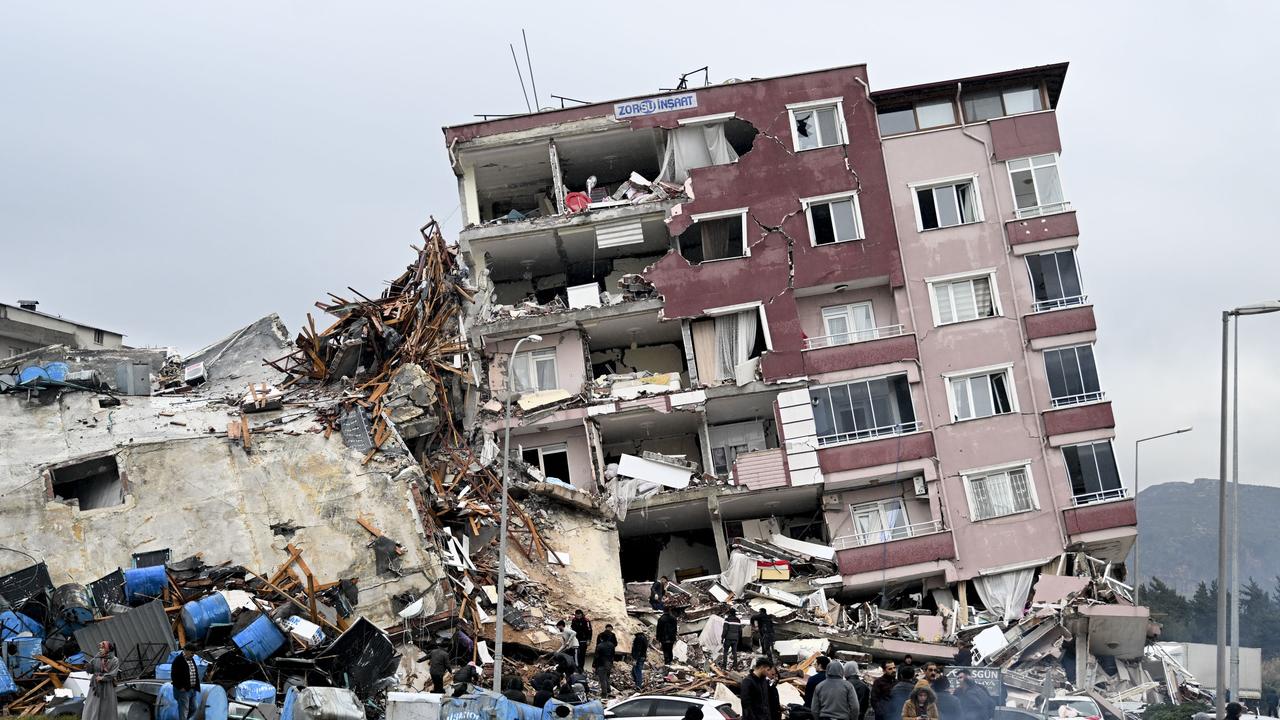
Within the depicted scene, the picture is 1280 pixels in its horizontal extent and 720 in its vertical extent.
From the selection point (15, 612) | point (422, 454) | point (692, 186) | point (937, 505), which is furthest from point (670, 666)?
point (692, 186)

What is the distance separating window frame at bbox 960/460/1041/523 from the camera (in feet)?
141

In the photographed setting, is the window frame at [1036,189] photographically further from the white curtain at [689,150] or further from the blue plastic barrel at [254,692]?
the blue plastic barrel at [254,692]

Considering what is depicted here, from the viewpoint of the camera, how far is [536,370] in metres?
45.8

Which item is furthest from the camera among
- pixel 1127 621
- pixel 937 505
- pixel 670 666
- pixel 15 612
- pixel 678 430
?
pixel 678 430

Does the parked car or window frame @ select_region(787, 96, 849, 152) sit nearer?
the parked car

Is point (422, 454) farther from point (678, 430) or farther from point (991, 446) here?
point (991, 446)

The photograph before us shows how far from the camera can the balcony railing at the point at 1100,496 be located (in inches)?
1692

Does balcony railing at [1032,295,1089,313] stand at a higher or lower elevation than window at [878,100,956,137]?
lower

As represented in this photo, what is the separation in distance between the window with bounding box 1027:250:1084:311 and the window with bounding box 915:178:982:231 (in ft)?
8.95

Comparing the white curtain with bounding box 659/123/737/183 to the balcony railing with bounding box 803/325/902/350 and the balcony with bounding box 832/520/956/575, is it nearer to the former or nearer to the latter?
the balcony railing with bounding box 803/325/902/350

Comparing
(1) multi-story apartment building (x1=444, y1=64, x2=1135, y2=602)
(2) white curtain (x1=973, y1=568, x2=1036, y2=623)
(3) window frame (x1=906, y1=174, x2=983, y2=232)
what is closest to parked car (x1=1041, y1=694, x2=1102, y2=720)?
(2) white curtain (x1=973, y1=568, x2=1036, y2=623)

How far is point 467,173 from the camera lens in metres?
48.4

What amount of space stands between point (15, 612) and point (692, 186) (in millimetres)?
26673

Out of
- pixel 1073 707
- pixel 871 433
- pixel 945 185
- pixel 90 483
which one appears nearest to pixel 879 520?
pixel 871 433
